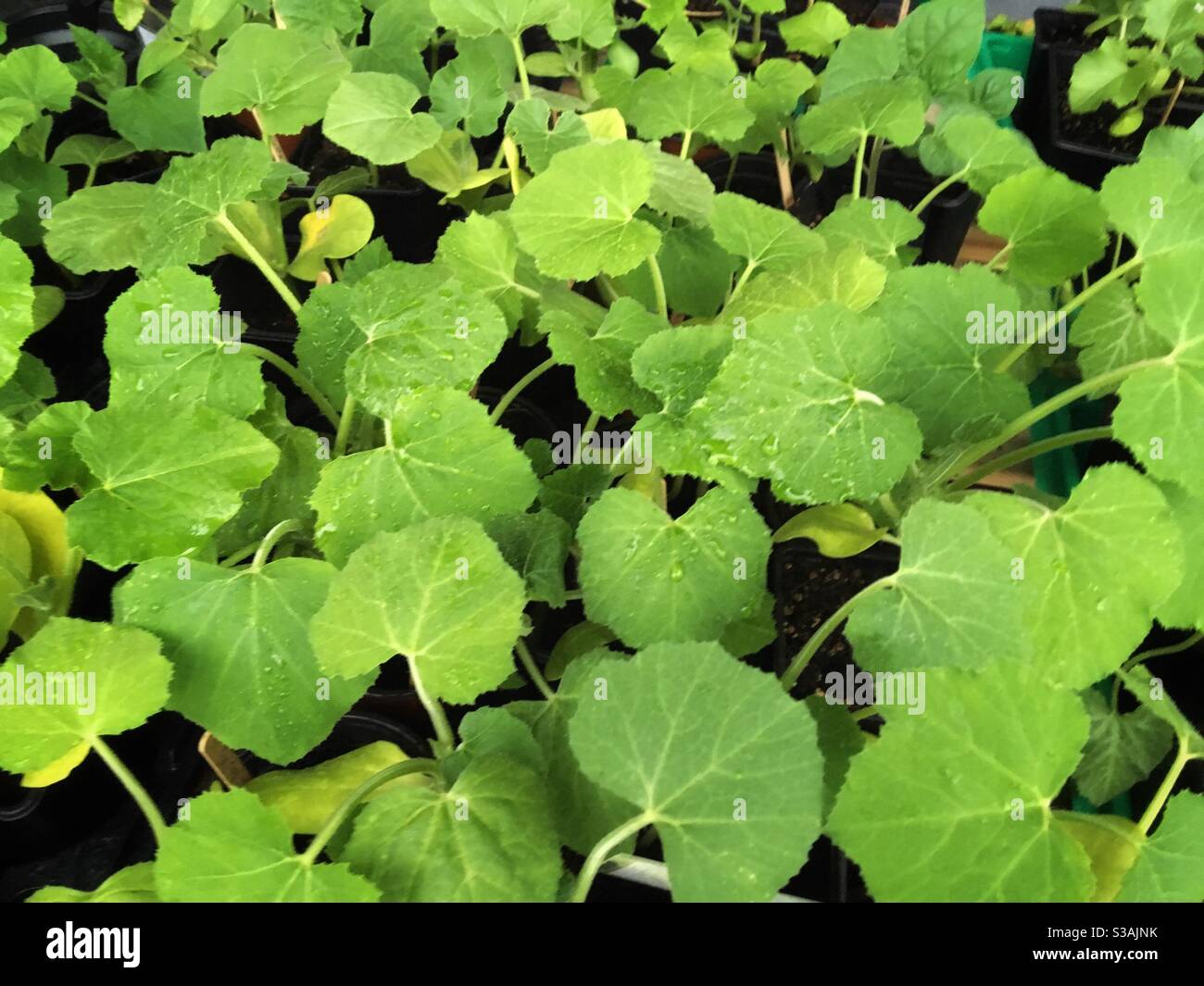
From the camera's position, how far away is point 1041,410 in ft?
2.16

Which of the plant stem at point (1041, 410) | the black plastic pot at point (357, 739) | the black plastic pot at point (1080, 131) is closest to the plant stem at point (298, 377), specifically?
the black plastic pot at point (357, 739)

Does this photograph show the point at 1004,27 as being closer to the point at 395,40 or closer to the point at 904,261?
the point at 904,261

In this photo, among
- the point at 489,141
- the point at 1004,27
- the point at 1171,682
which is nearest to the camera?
the point at 1171,682

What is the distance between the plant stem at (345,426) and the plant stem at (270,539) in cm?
9

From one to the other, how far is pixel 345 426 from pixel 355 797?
0.35m

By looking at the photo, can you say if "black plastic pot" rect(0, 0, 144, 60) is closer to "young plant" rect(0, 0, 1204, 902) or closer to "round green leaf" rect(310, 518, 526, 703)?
"young plant" rect(0, 0, 1204, 902)

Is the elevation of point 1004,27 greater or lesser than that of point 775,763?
greater

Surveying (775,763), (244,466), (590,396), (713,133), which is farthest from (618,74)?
(775,763)

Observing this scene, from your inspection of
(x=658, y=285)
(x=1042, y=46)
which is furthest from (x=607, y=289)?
(x=1042, y=46)

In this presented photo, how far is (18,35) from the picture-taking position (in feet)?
4.19

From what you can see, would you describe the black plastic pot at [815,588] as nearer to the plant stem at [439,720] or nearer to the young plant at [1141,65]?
the plant stem at [439,720]

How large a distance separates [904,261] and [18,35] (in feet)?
4.32

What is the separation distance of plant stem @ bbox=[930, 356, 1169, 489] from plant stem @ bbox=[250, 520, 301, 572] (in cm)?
53

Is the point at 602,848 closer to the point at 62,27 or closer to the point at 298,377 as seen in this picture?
the point at 298,377
